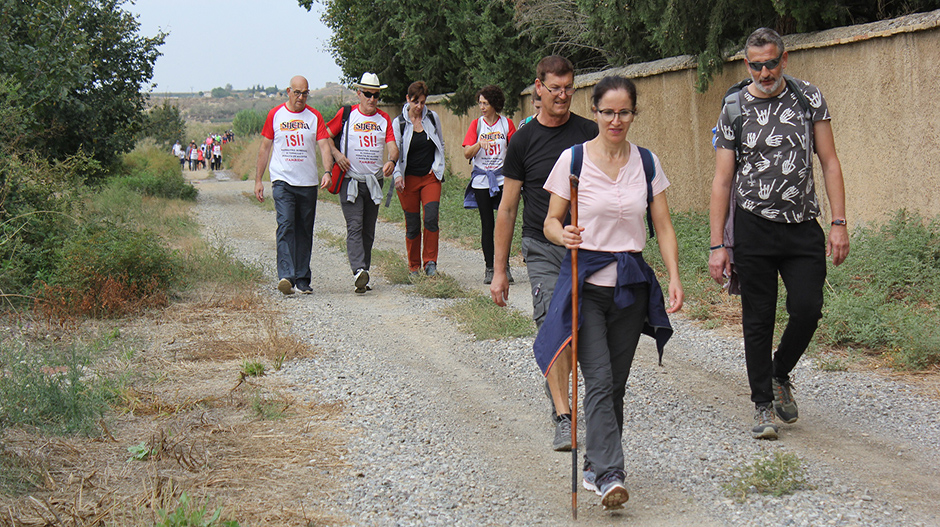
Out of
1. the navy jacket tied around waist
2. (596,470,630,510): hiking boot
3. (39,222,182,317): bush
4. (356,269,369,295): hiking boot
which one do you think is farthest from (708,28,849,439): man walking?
(39,222,182,317): bush

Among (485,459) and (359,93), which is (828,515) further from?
(359,93)

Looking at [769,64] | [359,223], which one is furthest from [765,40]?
[359,223]

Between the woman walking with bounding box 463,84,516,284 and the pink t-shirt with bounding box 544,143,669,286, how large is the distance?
5.41 m

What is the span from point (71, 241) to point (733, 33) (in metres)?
7.96

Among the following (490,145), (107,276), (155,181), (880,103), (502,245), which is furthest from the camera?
(155,181)

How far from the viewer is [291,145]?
30.0 ft

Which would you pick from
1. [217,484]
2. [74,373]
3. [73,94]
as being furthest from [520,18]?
[217,484]

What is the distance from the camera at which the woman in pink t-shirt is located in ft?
12.8

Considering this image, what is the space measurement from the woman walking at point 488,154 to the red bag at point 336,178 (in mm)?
1295

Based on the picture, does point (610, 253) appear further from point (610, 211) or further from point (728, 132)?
point (728, 132)

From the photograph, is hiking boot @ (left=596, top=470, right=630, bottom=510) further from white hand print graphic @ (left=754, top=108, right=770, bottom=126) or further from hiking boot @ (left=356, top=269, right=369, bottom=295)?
hiking boot @ (left=356, top=269, right=369, bottom=295)

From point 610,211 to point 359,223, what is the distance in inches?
224

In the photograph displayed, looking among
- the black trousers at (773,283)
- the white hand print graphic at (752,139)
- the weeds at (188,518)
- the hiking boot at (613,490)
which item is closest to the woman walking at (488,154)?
the black trousers at (773,283)

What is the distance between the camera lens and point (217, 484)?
4137mm
